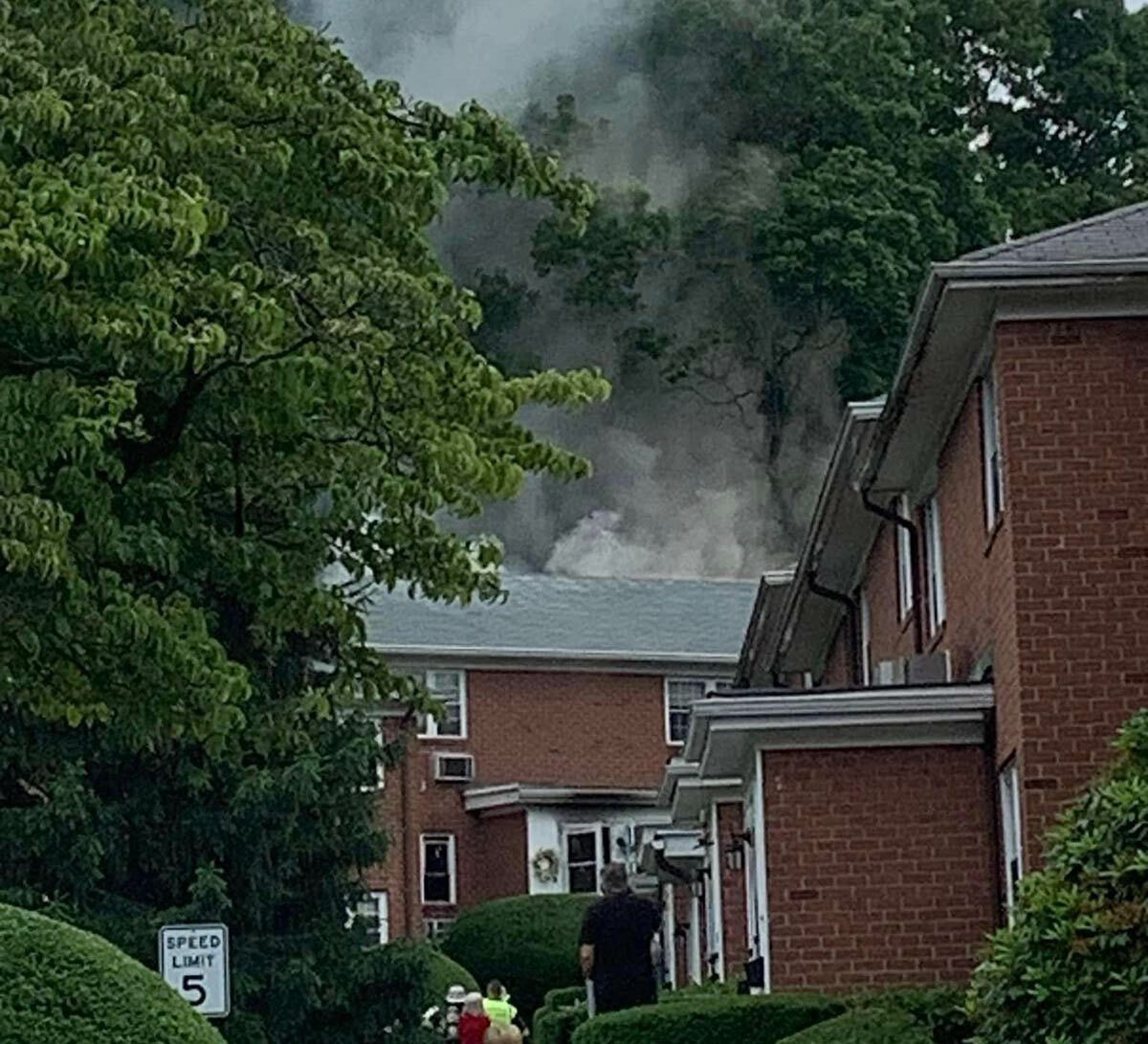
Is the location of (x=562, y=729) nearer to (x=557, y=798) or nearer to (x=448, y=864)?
(x=557, y=798)

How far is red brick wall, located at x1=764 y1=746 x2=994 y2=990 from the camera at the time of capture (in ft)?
69.3

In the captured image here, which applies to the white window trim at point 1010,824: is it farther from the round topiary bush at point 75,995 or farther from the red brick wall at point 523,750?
the red brick wall at point 523,750

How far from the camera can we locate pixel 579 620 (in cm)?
5588

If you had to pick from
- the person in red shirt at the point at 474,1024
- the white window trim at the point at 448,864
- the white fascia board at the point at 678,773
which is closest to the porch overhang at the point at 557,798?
the white window trim at the point at 448,864

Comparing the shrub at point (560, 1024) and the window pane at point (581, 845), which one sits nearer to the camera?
the shrub at point (560, 1024)

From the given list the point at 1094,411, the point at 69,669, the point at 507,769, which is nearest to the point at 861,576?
the point at 1094,411

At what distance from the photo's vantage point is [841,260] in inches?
3135

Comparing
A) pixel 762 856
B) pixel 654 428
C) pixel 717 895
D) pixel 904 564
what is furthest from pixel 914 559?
pixel 654 428

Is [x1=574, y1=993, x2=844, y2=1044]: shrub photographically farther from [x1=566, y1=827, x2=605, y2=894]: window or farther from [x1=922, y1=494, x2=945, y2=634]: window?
[x1=566, y1=827, x2=605, y2=894]: window

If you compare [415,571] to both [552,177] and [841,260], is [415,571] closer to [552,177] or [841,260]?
[552,177]

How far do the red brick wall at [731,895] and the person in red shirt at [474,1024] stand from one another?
2524 millimetres

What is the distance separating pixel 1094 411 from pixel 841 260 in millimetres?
60940

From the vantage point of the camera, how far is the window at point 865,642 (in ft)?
96.7

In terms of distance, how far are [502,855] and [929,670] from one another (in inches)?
1244
